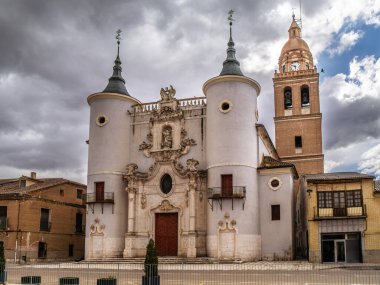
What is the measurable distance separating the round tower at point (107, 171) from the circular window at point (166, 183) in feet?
11.7

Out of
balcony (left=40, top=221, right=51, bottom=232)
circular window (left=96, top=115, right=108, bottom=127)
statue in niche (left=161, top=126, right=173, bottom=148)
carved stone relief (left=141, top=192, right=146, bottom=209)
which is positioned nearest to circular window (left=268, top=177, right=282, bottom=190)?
statue in niche (left=161, top=126, right=173, bottom=148)

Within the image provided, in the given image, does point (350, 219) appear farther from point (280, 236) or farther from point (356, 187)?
point (280, 236)

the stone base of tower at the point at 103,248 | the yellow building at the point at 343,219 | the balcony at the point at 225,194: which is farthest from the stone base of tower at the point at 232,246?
the stone base of tower at the point at 103,248

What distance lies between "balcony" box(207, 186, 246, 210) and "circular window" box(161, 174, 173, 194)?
14.5 ft

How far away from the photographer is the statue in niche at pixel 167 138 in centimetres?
4134

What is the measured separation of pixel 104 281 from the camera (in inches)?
671

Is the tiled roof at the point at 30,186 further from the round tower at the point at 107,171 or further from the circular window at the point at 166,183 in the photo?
the circular window at the point at 166,183

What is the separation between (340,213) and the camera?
3453cm

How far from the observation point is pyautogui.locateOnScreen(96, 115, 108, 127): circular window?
42.9 m

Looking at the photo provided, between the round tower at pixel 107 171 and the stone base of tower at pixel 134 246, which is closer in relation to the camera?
the stone base of tower at pixel 134 246

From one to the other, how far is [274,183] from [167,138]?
10027mm

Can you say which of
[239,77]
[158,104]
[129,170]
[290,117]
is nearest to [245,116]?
[239,77]

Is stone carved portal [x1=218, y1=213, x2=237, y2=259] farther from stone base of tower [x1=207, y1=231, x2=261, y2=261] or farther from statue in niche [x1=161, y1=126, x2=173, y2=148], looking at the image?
statue in niche [x1=161, y1=126, x2=173, y2=148]

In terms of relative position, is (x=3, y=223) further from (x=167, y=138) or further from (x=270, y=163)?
(x=270, y=163)
